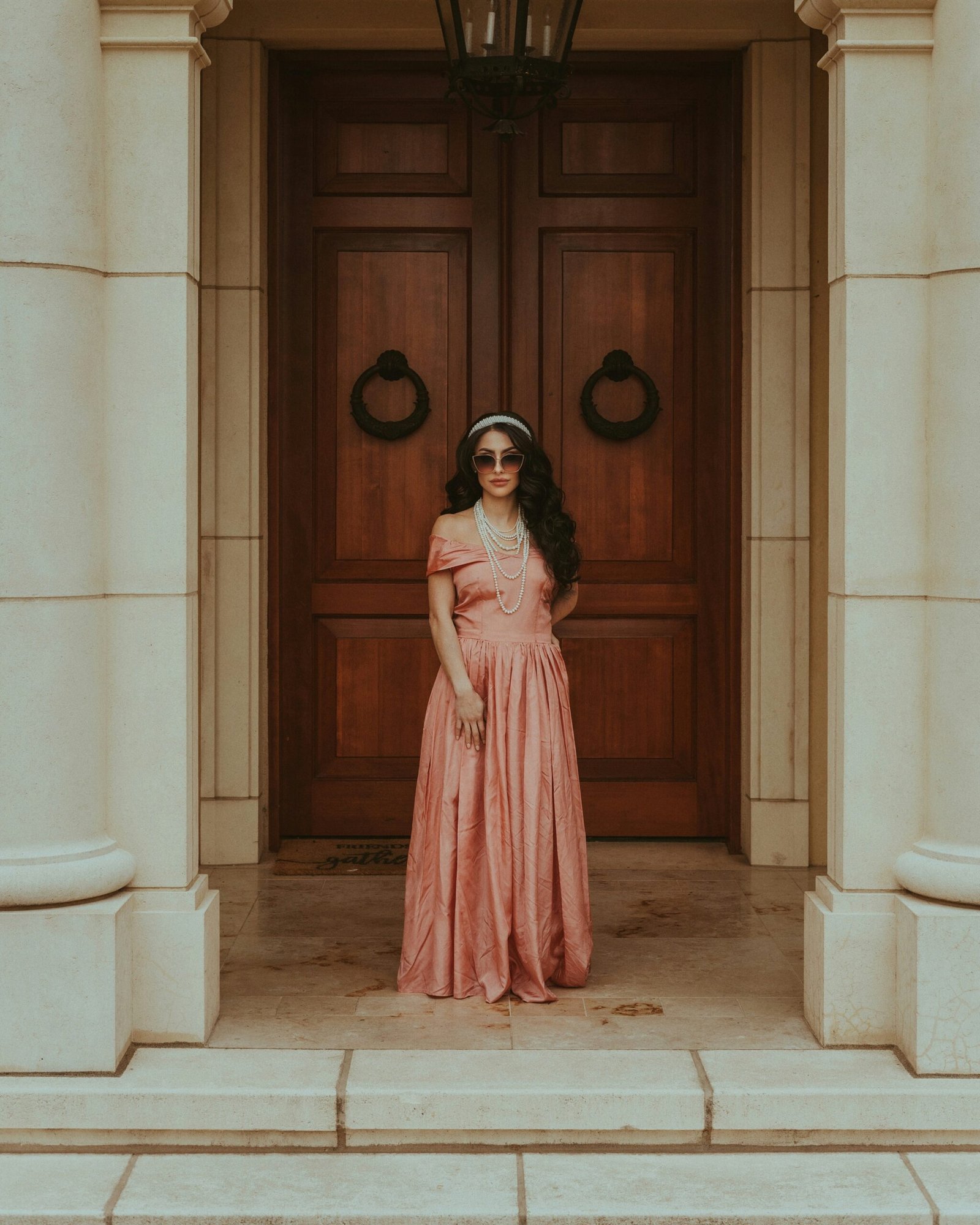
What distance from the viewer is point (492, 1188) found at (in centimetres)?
347

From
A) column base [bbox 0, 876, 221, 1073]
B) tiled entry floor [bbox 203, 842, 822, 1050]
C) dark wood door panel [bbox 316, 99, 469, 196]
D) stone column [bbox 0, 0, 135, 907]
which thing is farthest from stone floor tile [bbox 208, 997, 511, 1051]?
→ dark wood door panel [bbox 316, 99, 469, 196]

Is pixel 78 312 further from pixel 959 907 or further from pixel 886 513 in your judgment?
pixel 959 907

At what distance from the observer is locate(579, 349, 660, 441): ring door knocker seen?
20.7 ft

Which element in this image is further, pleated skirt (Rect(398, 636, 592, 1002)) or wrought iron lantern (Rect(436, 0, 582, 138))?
pleated skirt (Rect(398, 636, 592, 1002))

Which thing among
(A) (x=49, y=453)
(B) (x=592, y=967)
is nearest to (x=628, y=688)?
(B) (x=592, y=967)

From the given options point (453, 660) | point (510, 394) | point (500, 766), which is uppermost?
point (510, 394)

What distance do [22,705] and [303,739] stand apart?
2.67 meters

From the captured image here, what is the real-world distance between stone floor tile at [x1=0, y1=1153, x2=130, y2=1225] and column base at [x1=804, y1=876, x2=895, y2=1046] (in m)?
1.94

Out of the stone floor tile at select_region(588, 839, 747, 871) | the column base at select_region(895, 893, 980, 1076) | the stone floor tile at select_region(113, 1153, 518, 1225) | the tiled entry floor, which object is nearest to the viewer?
the stone floor tile at select_region(113, 1153, 518, 1225)

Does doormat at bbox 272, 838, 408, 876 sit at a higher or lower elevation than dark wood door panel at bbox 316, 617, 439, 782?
lower

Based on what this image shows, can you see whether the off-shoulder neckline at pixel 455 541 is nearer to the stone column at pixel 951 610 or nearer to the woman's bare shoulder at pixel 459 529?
the woman's bare shoulder at pixel 459 529

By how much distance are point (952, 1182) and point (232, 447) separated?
403 centimetres

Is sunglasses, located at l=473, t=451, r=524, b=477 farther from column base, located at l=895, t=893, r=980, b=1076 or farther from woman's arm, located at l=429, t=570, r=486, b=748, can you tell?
column base, located at l=895, t=893, r=980, b=1076

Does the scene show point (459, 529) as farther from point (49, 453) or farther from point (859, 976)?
point (859, 976)
